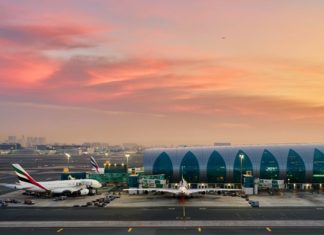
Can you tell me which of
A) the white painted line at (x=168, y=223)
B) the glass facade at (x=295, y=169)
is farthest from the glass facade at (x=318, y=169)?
the white painted line at (x=168, y=223)

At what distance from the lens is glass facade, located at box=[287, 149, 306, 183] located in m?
116

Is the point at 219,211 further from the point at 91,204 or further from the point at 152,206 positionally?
the point at 91,204

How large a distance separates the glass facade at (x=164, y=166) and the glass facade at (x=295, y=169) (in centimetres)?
3142

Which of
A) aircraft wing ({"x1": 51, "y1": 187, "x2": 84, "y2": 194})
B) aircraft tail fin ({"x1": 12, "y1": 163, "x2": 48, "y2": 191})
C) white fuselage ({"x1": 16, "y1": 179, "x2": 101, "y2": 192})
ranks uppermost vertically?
aircraft tail fin ({"x1": 12, "y1": 163, "x2": 48, "y2": 191})

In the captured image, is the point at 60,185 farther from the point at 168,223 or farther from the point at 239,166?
the point at 168,223

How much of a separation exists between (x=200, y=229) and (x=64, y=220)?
22721mm

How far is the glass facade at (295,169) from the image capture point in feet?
380

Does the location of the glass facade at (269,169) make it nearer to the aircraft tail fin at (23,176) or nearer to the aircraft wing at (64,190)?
the aircraft wing at (64,190)

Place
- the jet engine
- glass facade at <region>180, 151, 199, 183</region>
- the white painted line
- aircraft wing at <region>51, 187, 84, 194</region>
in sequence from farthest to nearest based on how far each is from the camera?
glass facade at <region>180, 151, 199, 183</region> → the jet engine → aircraft wing at <region>51, 187, 84, 194</region> → the white painted line

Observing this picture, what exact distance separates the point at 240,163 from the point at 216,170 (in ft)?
21.9

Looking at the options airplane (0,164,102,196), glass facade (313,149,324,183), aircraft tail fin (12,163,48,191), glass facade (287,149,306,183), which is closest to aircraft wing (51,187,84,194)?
airplane (0,164,102,196)

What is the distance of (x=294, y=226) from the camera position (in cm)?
6456

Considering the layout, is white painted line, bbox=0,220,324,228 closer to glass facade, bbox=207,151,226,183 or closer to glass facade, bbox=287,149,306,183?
glass facade, bbox=287,149,306,183

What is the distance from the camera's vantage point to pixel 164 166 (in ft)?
401
